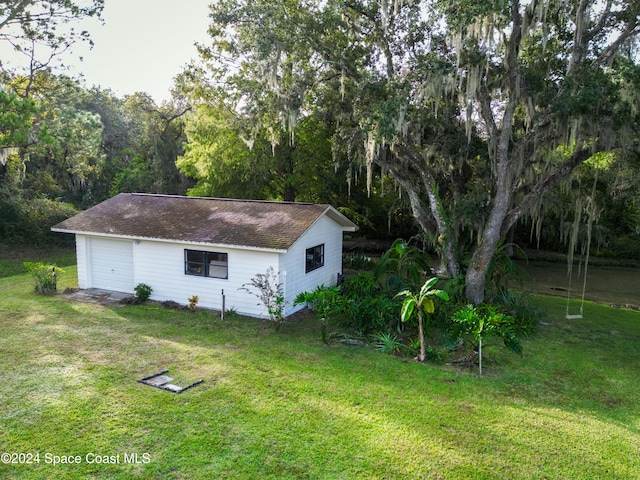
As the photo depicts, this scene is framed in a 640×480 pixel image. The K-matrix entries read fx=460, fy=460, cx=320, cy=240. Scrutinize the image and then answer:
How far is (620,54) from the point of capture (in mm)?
10719

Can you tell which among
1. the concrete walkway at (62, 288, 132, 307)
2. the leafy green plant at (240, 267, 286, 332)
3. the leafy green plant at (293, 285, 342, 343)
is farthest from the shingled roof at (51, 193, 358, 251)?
the concrete walkway at (62, 288, 132, 307)

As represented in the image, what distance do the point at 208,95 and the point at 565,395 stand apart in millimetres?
15930

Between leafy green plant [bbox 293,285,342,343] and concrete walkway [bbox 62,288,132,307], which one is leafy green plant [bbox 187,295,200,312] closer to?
concrete walkway [bbox 62,288,132,307]

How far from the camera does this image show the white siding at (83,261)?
14.4 metres

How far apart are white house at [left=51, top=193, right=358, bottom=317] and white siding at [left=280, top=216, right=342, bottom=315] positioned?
0.03 m

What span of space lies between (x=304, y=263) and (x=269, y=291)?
1.76 metres

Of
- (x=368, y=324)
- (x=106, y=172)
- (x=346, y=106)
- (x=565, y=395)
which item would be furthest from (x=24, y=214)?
(x=565, y=395)

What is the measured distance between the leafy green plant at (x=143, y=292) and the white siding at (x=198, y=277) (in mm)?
138

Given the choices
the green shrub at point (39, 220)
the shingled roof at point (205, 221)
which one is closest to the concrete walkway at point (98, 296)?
the shingled roof at point (205, 221)

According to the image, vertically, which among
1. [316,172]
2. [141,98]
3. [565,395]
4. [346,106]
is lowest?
[565,395]

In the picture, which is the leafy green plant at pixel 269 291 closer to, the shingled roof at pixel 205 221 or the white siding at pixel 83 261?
the shingled roof at pixel 205 221

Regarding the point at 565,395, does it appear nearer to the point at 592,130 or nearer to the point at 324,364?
the point at 324,364

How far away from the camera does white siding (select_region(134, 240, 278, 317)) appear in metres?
12.1

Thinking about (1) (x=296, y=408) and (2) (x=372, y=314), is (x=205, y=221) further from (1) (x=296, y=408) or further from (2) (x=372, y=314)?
(1) (x=296, y=408)
